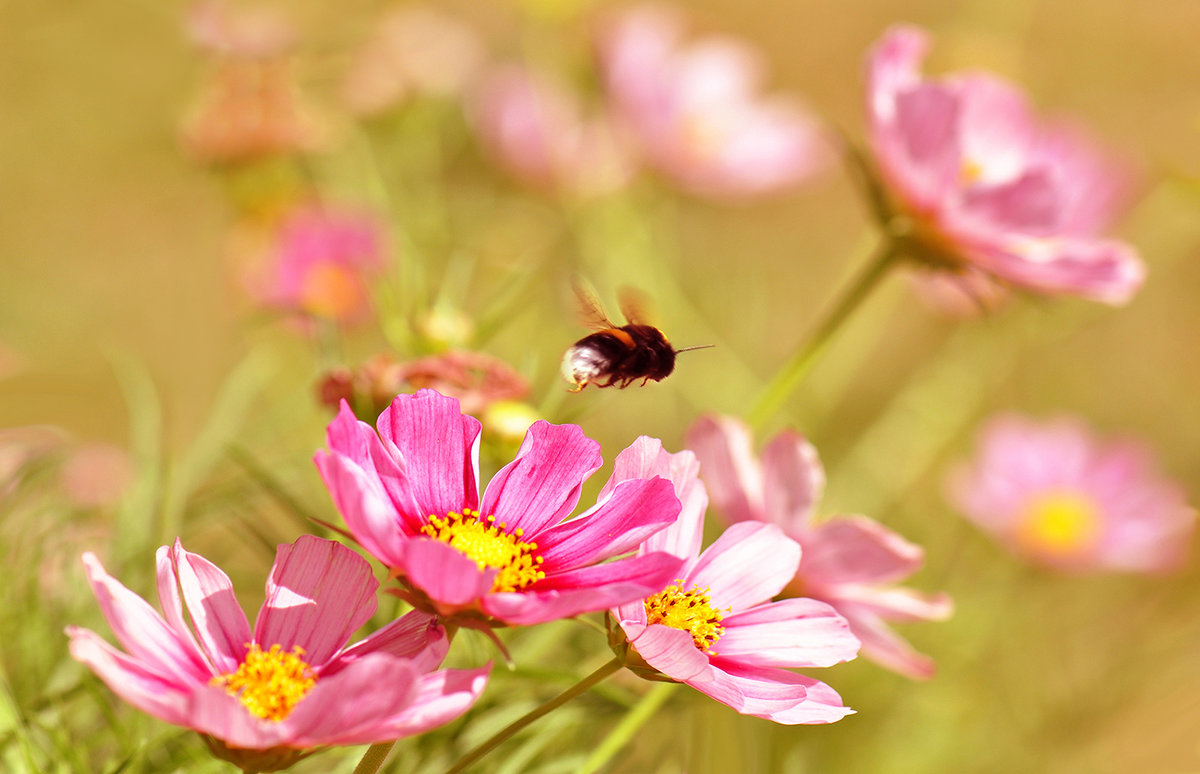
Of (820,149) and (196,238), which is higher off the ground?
(820,149)

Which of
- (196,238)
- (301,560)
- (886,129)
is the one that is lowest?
(196,238)

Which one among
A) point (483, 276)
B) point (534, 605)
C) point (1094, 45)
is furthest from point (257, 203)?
point (1094, 45)

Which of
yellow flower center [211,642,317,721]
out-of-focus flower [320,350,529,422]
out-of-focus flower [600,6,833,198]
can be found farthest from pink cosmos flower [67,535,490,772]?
out-of-focus flower [600,6,833,198]

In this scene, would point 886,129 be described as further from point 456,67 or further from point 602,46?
point 456,67

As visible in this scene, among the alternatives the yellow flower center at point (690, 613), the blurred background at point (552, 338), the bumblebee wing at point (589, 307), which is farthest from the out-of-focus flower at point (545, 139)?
the yellow flower center at point (690, 613)

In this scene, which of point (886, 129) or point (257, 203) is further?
point (257, 203)

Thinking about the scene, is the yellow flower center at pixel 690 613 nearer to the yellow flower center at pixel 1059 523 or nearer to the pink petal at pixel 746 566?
the pink petal at pixel 746 566

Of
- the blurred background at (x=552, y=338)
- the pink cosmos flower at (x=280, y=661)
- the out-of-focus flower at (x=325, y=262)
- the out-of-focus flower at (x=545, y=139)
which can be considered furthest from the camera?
the out-of-focus flower at (x=545, y=139)
